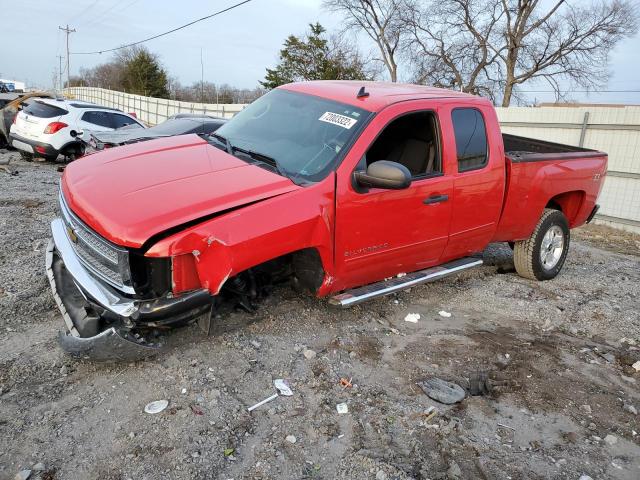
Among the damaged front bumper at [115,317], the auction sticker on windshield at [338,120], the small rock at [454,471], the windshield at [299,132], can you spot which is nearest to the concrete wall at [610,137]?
the windshield at [299,132]

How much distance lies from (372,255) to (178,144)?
1.84m

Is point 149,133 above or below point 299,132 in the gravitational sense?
below


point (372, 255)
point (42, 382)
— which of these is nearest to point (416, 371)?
point (372, 255)

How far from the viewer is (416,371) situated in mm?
3541

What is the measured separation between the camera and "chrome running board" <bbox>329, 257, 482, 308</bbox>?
12.3ft

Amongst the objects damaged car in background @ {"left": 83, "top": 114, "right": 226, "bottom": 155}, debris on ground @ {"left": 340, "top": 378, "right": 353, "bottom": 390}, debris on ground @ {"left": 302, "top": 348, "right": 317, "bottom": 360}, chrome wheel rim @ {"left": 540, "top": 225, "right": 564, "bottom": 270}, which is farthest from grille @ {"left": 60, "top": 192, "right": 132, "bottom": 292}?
damaged car in background @ {"left": 83, "top": 114, "right": 226, "bottom": 155}

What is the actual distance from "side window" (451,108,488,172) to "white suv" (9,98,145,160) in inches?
355

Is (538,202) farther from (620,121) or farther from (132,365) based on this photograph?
(620,121)

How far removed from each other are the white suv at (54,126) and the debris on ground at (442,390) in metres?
10.1

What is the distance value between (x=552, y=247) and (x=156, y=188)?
4757mm

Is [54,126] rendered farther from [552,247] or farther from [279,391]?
[552,247]

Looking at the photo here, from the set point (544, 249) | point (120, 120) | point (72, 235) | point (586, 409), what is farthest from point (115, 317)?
point (120, 120)

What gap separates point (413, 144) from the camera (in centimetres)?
440

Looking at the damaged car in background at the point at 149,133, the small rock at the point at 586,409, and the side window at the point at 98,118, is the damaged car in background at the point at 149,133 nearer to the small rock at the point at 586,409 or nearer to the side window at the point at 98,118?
the side window at the point at 98,118
